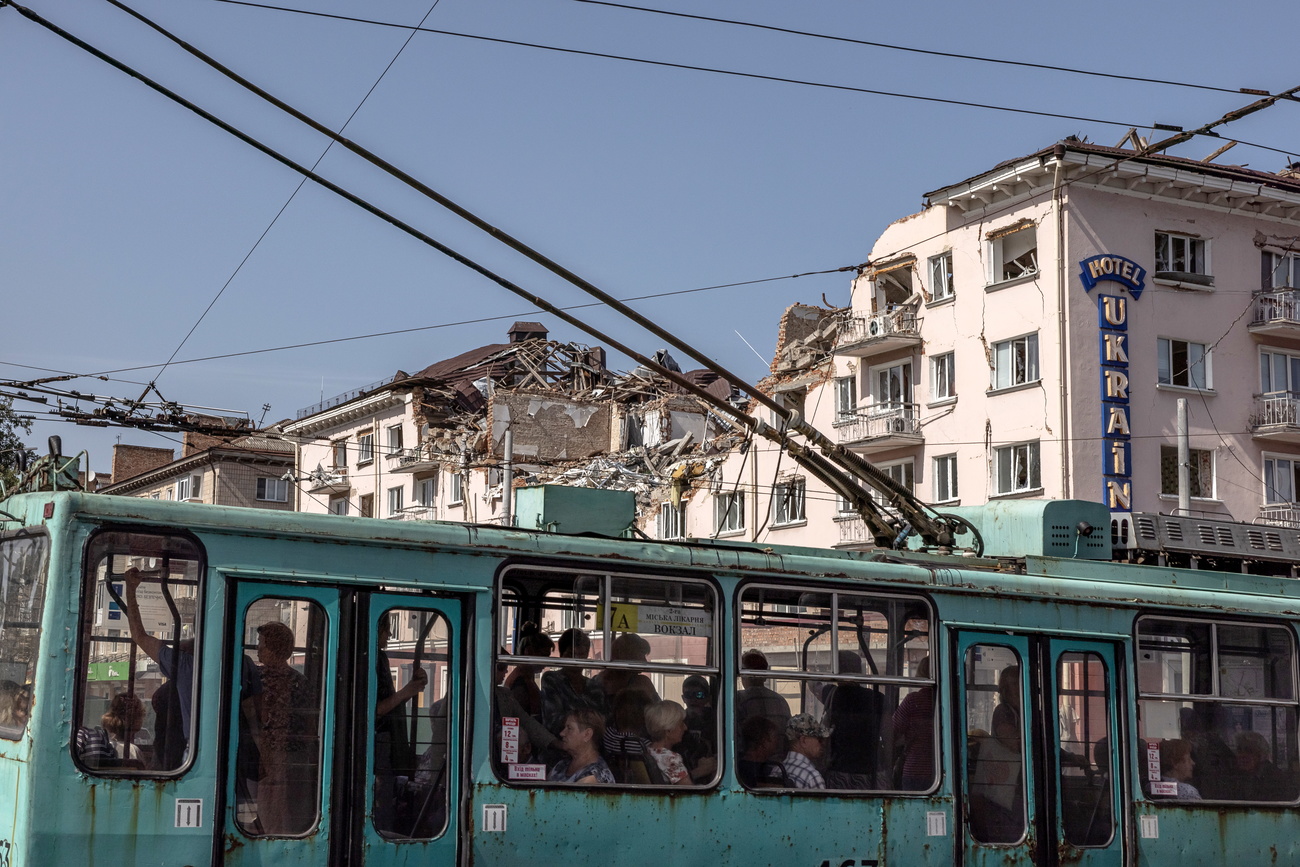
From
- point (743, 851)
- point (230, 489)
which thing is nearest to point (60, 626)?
point (743, 851)

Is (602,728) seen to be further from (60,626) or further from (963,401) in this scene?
(963,401)

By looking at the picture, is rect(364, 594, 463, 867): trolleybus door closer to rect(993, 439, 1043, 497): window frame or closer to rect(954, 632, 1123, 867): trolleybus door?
rect(954, 632, 1123, 867): trolleybus door

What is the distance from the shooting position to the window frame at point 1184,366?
36.5 metres

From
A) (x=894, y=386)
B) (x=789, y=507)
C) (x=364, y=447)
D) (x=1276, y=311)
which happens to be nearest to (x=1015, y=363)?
(x=894, y=386)

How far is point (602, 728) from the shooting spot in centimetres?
830

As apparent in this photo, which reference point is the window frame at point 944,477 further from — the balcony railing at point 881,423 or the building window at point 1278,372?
the building window at point 1278,372

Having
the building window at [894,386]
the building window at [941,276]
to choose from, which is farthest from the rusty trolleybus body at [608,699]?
the building window at [894,386]

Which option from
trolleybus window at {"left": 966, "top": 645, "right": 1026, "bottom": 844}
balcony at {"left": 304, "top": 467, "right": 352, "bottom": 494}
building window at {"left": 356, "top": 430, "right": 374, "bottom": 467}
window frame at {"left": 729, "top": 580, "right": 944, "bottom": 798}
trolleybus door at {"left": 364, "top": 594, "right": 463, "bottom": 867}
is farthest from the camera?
balcony at {"left": 304, "top": 467, "right": 352, "bottom": 494}

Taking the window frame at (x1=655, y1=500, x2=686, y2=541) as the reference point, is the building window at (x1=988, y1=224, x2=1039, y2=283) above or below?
above

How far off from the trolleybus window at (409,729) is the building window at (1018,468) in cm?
2937

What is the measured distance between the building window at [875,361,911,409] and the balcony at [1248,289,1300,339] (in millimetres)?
8868

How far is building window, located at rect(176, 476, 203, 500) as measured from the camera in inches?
2992

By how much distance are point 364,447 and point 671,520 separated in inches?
888

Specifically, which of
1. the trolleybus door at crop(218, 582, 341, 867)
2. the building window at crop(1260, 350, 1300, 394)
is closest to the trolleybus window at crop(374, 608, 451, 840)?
the trolleybus door at crop(218, 582, 341, 867)
